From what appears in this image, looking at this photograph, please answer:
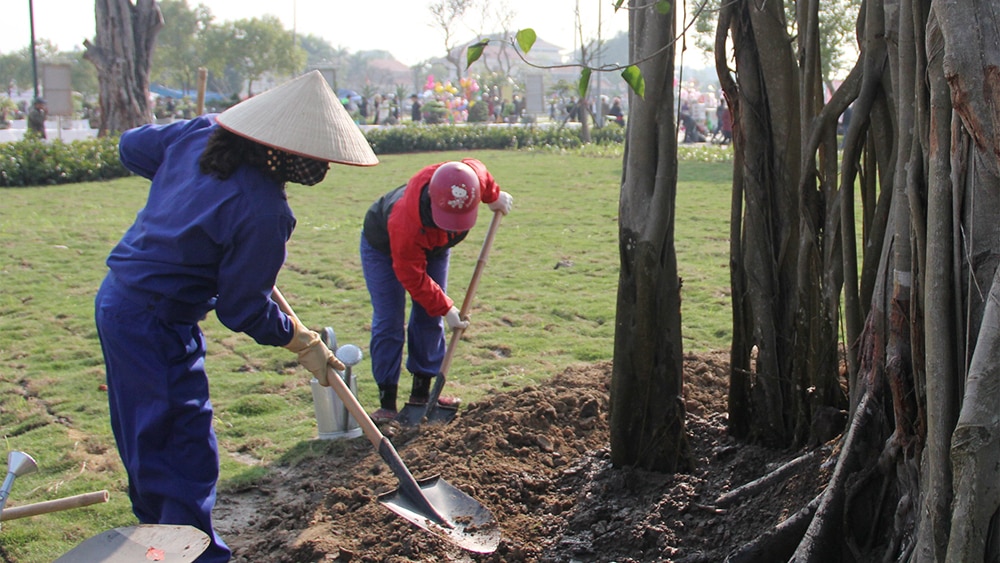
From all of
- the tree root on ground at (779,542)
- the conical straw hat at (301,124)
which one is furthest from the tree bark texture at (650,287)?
the conical straw hat at (301,124)

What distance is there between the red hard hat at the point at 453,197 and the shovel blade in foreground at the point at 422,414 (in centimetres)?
120

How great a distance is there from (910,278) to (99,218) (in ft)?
41.4

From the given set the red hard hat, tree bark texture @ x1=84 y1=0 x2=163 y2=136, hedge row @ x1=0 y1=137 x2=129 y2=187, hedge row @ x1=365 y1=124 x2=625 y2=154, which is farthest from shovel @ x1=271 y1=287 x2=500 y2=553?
hedge row @ x1=365 y1=124 x2=625 y2=154

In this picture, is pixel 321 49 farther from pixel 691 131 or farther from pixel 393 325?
pixel 393 325

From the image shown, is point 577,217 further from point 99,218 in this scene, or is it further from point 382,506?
point 382,506

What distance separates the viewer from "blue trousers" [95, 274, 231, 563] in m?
3.46

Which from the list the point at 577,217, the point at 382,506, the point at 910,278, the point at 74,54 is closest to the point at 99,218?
the point at 577,217

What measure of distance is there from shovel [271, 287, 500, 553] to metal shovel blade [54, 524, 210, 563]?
107 cm

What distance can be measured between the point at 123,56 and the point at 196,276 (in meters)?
20.7

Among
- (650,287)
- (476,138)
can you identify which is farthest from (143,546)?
(476,138)

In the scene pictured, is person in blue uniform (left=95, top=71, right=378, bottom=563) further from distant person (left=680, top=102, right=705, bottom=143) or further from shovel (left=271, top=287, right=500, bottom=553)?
distant person (left=680, top=102, right=705, bottom=143)

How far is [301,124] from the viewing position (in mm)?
3510

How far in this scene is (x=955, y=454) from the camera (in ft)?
7.68

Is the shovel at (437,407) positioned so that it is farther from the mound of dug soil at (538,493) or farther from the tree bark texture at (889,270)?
the tree bark texture at (889,270)
